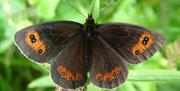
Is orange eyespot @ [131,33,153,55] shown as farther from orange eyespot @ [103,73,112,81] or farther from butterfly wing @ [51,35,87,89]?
butterfly wing @ [51,35,87,89]

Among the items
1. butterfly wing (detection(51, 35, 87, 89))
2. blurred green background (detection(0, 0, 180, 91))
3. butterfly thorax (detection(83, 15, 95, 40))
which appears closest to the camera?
butterfly wing (detection(51, 35, 87, 89))

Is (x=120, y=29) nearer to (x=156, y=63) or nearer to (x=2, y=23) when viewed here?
(x=156, y=63)

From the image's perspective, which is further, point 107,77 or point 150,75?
point 150,75

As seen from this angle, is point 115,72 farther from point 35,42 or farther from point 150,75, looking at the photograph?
point 35,42

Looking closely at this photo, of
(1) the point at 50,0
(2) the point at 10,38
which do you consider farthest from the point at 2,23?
(1) the point at 50,0

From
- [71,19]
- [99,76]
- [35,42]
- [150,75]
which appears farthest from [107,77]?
[71,19]

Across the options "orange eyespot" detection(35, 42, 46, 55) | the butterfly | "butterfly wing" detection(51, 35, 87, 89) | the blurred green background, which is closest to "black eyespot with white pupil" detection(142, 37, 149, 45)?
the butterfly
